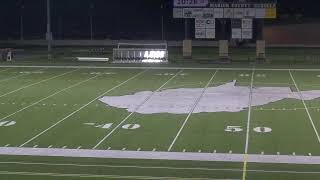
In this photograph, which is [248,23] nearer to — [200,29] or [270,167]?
[200,29]

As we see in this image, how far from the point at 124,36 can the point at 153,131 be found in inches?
1947

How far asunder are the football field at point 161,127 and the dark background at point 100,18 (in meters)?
34.9

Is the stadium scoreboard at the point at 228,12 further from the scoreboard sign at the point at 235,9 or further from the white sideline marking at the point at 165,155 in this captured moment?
the white sideline marking at the point at 165,155

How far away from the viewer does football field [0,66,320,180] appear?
1302 centimetres

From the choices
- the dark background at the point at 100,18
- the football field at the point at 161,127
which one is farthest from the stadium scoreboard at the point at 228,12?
the dark background at the point at 100,18

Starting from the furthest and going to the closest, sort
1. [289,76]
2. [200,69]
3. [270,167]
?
[200,69] < [289,76] < [270,167]

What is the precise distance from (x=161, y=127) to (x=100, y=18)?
50078 mm

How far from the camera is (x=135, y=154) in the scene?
1447 cm

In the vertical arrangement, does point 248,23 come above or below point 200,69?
above

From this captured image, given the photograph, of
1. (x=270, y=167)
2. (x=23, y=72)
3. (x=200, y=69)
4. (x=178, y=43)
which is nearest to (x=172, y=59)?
(x=200, y=69)

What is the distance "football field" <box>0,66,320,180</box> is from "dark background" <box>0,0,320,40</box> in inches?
1376

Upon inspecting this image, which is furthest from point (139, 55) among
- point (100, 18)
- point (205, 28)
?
point (100, 18)

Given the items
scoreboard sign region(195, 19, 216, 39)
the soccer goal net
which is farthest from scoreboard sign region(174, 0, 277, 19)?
the soccer goal net

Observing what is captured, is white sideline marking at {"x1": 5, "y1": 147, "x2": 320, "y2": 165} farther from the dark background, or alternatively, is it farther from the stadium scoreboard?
→ the dark background
